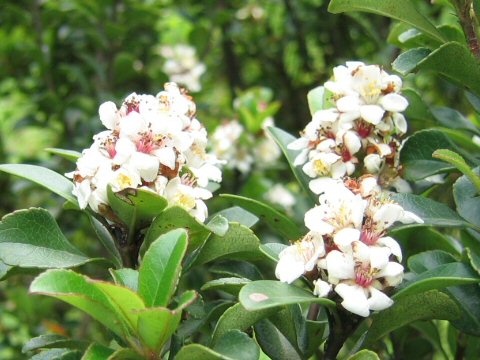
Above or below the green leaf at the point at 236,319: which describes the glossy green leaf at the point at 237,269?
below

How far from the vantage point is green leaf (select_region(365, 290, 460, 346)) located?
978mm

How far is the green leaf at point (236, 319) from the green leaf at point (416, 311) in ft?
0.51

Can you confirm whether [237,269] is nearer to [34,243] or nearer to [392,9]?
[34,243]

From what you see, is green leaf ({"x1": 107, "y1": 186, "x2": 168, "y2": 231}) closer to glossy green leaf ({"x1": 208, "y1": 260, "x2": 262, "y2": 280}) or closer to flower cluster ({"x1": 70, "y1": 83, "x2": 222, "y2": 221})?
flower cluster ({"x1": 70, "y1": 83, "x2": 222, "y2": 221})

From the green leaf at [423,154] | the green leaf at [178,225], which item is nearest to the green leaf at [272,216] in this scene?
the green leaf at [178,225]

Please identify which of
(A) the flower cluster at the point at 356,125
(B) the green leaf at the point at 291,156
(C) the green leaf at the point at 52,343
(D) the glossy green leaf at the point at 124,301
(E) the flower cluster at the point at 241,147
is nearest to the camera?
(D) the glossy green leaf at the point at 124,301

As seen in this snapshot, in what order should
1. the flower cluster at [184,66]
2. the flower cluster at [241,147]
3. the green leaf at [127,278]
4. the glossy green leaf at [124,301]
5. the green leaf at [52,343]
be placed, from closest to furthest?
the glossy green leaf at [124,301]
the green leaf at [127,278]
the green leaf at [52,343]
the flower cluster at [241,147]
the flower cluster at [184,66]

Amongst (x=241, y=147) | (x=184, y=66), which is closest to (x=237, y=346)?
(x=241, y=147)

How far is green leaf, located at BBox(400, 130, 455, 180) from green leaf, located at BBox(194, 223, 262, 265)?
0.30m

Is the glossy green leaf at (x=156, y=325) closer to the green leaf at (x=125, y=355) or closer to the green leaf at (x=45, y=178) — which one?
the green leaf at (x=125, y=355)

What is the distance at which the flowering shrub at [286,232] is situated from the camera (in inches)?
35.7

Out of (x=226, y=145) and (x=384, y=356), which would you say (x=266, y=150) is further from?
(x=384, y=356)

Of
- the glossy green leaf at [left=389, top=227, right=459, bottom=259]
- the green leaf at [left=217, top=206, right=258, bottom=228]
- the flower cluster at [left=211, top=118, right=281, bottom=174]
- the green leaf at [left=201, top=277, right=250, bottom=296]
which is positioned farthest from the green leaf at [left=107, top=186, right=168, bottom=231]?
the flower cluster at [left=211, top=118, right=281, bottom=174]

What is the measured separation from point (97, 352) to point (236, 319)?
0.18 metres
